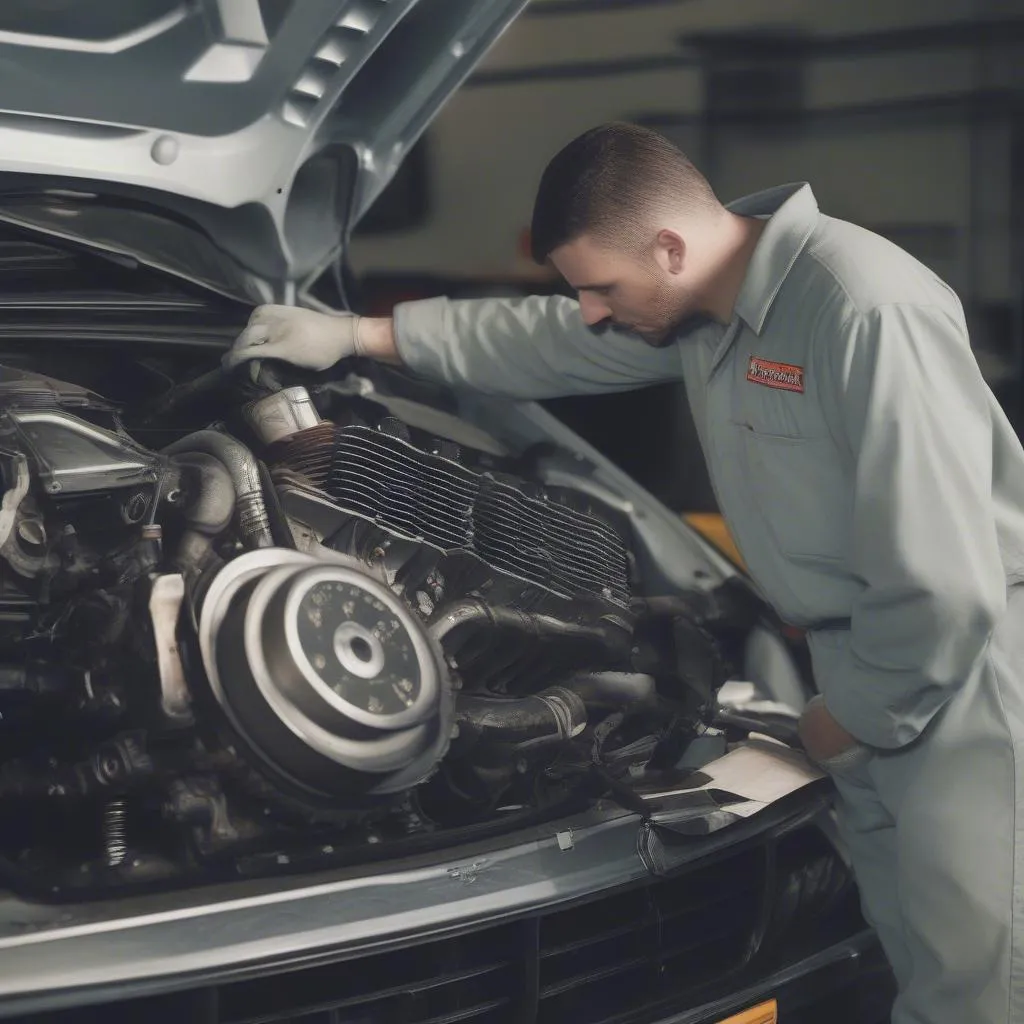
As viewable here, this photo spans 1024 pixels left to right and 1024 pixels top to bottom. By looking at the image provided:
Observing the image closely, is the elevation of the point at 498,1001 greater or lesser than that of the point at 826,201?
lesser

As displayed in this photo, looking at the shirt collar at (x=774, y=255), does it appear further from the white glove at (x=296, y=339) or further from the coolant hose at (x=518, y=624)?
the white glove at (x=296, y=339)

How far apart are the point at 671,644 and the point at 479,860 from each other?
47cm

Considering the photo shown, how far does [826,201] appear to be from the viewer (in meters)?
2.94

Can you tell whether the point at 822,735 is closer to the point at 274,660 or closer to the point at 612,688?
the point at 612,688

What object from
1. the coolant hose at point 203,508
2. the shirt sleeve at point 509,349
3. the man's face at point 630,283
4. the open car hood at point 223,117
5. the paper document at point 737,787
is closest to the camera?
the coolant hose at point 203,508

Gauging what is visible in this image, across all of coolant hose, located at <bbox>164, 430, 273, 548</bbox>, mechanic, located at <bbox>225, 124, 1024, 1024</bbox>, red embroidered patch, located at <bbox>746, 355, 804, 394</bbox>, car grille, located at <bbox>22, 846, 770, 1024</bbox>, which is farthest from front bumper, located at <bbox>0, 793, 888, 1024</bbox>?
red embroidered patch, located at <bbox>746, 355, 804, 394</bbox>

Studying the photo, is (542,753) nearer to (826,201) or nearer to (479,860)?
(479,860)

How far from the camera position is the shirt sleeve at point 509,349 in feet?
5.76

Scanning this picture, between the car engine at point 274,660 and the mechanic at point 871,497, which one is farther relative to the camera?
the mechanic at point 871,497

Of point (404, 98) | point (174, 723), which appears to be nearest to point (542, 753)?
point (174, 723)

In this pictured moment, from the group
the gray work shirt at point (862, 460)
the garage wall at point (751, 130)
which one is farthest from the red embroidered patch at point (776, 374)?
the garage wall at point (751, 130)

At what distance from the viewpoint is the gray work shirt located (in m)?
1.25

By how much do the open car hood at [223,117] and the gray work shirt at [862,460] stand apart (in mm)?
532

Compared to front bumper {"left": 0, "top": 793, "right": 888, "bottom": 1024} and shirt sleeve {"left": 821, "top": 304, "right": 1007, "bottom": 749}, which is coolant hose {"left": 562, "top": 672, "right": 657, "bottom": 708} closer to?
front bumper {"left": 0, "top": 793, "right": 888, "bottom": 1024}
